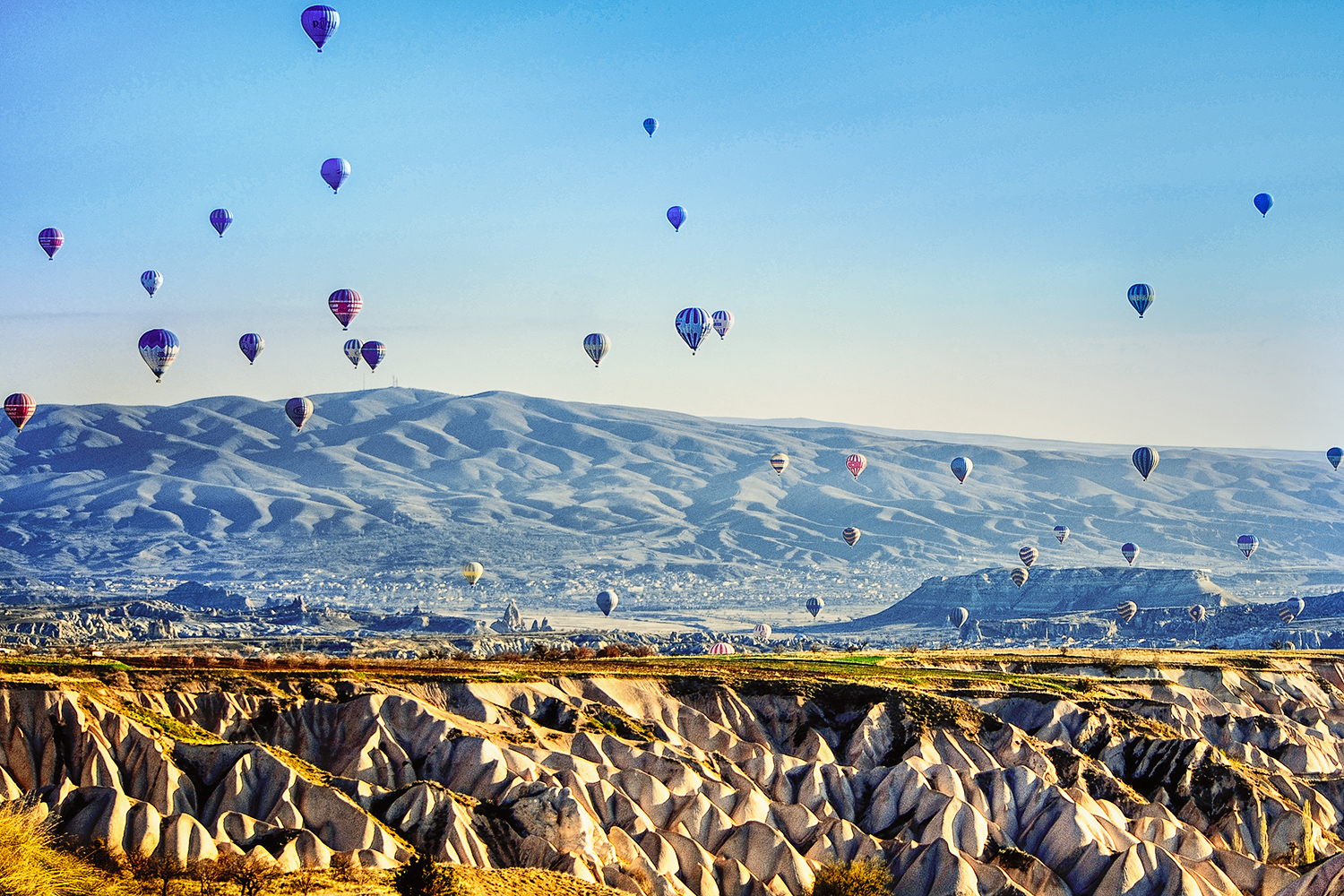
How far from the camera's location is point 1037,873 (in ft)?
234

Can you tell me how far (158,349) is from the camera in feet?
421

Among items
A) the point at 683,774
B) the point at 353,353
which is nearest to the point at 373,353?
the point at 353,353

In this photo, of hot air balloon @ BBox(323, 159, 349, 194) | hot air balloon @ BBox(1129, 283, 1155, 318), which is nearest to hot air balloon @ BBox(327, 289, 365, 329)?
hot air balloon @ BBox(323, 159, 349, 194)

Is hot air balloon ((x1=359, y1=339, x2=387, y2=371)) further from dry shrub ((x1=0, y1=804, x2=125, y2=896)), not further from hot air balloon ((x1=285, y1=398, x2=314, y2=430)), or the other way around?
dry shrub ((x1=0, y1=804, x2=125, y2=896))

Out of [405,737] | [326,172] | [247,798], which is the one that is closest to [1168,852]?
[405,737]

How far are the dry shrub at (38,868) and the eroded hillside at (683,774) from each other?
4.83m

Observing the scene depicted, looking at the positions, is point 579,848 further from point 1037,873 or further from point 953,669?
point 953,669

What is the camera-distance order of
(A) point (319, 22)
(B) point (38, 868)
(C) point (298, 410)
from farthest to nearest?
(C) point (298, 410) → (A) point (319, 22) → (B) point (38, 868)

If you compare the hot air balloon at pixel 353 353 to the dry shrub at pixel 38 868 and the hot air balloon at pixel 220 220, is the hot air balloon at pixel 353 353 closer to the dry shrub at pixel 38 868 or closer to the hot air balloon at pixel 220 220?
the hot air balloon at pixel 220 220

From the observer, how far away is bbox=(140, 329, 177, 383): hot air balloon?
417 feet

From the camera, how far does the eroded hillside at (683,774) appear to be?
6081cm

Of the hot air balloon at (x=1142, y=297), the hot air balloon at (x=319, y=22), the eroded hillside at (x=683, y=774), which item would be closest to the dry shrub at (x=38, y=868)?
the eroded hillside at (x=683, y=774)

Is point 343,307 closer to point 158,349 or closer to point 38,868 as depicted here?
point 158,349

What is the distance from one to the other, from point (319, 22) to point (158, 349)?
3245 centimetres
